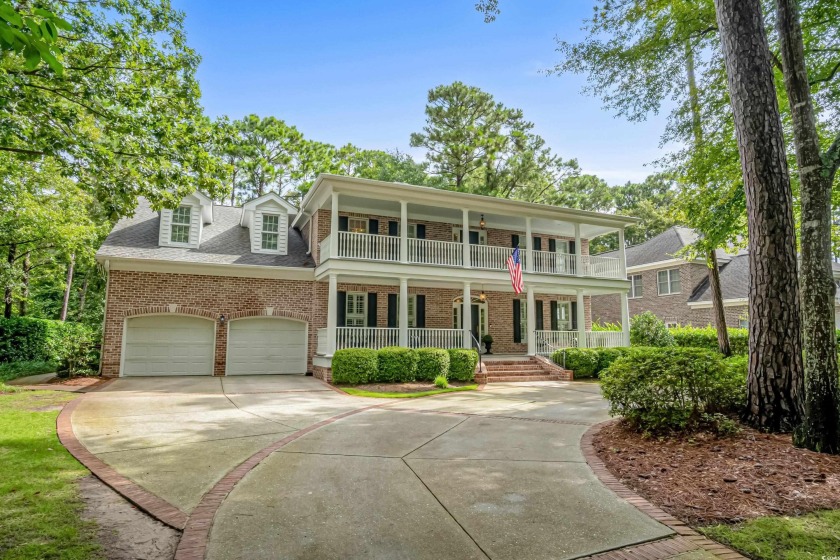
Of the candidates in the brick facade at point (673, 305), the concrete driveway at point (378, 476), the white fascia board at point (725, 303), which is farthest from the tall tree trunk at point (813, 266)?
the brick facade at point (673, 305)

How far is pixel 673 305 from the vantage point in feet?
79.9

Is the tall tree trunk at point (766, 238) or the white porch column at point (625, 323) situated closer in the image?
the tall tree trunk at point (766, 238)

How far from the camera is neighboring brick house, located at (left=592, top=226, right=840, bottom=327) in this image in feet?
72.8

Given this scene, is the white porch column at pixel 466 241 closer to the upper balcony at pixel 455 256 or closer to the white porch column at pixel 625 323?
the upper balcony at pixel 455 256

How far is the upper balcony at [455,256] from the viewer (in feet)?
46.5

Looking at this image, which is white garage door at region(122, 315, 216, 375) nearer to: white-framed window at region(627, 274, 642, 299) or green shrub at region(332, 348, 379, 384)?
green shrub at region(332, 348, 379, 384)

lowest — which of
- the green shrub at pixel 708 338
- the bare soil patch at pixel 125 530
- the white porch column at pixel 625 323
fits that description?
the bare soil patch at pixel 125 530

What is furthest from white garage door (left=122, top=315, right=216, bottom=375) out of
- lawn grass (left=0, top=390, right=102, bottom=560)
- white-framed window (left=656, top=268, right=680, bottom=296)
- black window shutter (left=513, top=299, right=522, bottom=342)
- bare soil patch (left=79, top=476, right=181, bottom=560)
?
white-framed window (left=656, top=268, right=680, bottom=296)

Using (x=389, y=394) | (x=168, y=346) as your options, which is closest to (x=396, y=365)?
(x=389, y=394)

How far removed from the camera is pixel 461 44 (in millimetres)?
8906

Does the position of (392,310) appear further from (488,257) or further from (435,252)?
(488,257)

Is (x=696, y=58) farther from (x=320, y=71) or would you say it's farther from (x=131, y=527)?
(x=131, y=527)

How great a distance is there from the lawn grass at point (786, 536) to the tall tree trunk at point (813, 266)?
155 centimetres

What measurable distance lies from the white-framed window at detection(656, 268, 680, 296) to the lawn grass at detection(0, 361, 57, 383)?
27.5 metres
